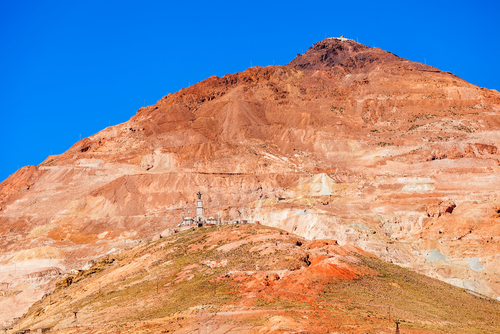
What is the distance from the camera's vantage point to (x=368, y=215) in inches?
3880

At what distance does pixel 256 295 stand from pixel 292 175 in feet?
299

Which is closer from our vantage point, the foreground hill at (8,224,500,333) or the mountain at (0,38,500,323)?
the foreground hill at (8,224,500,333)

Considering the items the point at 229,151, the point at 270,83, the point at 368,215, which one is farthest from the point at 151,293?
the point at 270,83

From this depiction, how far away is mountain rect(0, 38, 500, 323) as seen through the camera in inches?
3529

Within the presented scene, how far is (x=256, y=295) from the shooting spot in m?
44.0

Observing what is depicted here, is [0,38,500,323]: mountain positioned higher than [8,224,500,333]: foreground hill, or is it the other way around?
[0,38,500,323]: mountain

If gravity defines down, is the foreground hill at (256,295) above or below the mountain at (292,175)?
below

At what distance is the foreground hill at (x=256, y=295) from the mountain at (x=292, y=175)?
2360 cm

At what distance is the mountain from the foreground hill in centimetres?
2360

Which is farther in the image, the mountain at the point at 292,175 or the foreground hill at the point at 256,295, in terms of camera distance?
the mountain at the point at 292,175

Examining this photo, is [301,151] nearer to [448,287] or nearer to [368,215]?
[368,215]

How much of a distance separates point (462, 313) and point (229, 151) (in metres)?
105

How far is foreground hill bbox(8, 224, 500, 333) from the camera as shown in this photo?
131 feet

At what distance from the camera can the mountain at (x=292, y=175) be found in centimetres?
8962
